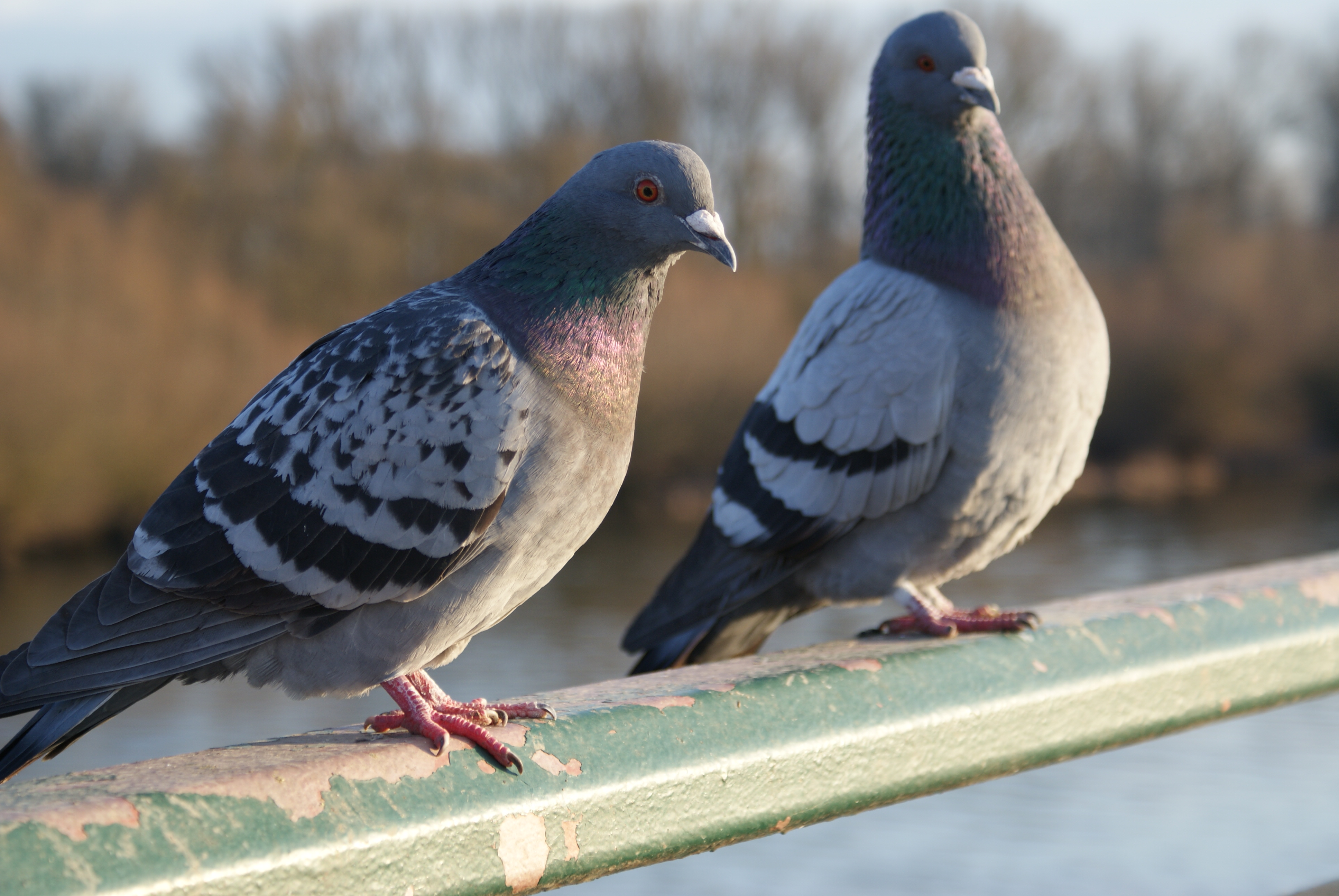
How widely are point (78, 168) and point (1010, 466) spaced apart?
42586 mm

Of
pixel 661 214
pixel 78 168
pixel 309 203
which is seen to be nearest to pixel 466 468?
pixel 661 214

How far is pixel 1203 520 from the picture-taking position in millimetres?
39688

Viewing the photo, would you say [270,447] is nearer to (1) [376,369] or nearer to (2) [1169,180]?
(1) [376,369]

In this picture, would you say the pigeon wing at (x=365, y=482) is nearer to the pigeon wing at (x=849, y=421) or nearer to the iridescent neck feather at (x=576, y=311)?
the iridescent neck feather at (x=576, y=311)

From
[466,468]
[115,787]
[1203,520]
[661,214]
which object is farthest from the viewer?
[1203,520]

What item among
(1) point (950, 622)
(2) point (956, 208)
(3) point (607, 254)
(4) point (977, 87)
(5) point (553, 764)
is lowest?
(1) point (950, 622)

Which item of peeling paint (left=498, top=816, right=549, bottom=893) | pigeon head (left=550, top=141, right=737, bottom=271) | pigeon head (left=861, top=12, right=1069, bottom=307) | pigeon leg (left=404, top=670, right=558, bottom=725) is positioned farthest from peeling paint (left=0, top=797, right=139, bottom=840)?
pigeon head (left=861, top=12, right=1069, bottom=307)

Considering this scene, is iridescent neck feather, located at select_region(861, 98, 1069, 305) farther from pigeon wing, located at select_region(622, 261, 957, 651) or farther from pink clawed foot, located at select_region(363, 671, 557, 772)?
Answer: pink clawed foot, located at select_region(363, 671, 557, 772)

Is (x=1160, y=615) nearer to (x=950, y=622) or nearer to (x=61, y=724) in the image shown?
(x=950, y=622)

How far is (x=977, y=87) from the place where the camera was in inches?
161

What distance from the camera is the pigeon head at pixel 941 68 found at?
411 cm

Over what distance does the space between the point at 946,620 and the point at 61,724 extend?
6.89 ft

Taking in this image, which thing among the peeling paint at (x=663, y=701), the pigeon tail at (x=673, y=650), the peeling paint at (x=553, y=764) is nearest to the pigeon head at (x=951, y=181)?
the pigeon tail at (x=673, y=650)

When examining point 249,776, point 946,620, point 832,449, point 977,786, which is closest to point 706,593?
point 832,449
